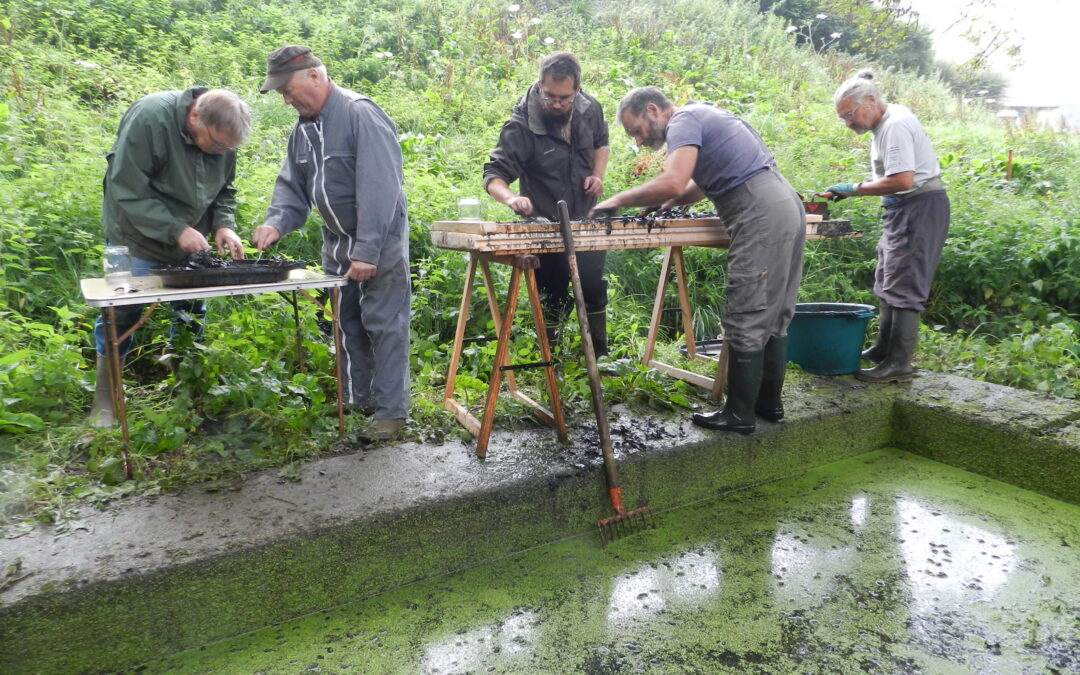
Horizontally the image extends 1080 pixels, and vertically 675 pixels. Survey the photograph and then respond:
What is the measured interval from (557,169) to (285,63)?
1.71 meters

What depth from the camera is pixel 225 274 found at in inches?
106

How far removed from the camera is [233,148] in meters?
3.29

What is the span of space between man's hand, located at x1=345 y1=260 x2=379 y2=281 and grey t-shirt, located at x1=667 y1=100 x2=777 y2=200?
148cm

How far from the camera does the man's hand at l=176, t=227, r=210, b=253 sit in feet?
9.89

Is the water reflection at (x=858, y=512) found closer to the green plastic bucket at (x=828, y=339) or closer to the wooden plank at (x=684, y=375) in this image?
the wooden plank at (x=684, y=375)

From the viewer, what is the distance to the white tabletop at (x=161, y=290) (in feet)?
8.05

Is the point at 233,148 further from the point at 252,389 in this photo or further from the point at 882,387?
the point at 882,387

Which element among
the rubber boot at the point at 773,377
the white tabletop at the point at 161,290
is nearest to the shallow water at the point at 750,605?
the rubber boot at the point at 773,377

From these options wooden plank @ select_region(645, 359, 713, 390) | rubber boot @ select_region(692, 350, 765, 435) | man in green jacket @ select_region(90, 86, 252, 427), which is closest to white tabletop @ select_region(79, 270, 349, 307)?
man in green jacket @ select_region(90, 86, 252, 427)

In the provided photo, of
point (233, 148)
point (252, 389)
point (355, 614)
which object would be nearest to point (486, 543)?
point (355, 614)

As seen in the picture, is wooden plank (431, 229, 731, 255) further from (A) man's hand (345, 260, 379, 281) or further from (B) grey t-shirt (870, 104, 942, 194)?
(B) grey t-shirt (870, 104, 942, 194)

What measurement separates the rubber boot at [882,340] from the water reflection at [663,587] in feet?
7.06

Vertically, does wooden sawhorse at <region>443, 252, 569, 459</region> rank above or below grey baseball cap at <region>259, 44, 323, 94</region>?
below

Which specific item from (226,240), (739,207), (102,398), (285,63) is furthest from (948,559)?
(102,398)
